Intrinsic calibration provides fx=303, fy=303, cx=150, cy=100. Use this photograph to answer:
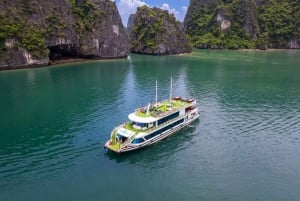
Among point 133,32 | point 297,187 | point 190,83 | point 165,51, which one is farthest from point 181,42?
point 297,187

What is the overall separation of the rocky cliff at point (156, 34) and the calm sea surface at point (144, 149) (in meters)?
87.3

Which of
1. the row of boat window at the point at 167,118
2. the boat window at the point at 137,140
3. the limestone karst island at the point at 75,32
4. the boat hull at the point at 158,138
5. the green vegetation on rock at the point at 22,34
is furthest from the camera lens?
the limestone karst island at the point at 75,32

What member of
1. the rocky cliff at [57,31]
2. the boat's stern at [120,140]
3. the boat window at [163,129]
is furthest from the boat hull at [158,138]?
the rocky cliff at [57,31]

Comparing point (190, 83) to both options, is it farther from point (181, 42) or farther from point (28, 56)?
point (181, 42)

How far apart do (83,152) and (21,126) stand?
14727 millimetres

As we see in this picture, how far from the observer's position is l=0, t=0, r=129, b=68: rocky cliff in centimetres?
10056

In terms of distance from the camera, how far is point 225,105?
62750 millimetres

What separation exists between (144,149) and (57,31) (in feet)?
276

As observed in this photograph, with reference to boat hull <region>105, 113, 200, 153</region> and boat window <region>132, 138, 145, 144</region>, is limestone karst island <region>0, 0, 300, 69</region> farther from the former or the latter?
boat window <region>132, 138, 145, 144</region>

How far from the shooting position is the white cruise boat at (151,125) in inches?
1596

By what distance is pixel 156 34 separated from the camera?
162625 mm

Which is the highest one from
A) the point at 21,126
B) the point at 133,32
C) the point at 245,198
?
the point at 133,32

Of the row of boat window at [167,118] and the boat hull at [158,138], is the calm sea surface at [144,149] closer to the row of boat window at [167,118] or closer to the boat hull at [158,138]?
the boat hull at [158,138]

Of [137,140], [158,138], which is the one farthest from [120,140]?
[158,138]
